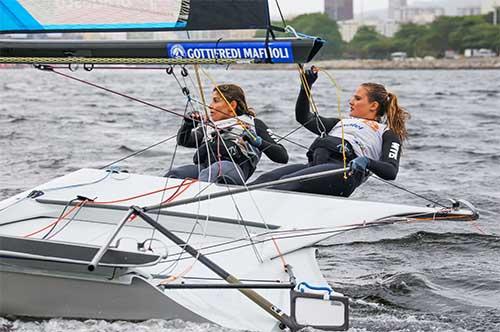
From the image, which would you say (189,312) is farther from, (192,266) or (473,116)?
(473,116)

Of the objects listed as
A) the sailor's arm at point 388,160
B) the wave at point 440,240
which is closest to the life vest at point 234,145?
the sailor's arm at point 388,160

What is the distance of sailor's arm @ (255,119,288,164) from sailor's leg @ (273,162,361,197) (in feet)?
0.77

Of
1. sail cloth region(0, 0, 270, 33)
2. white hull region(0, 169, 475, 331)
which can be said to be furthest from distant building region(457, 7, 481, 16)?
sail cloth region(0, 0, 270, 33)

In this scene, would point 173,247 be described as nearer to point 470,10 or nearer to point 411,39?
point 411,39

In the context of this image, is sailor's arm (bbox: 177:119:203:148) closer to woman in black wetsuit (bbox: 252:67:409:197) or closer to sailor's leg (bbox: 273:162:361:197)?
woman in black wetsuit (bbox: 252:67:409:197)

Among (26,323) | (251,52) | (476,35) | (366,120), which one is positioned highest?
(251,52)

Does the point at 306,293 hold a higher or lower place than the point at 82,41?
lower

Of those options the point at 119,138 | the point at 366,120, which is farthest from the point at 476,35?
the point at 366,120

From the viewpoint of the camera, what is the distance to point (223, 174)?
508 centimetres

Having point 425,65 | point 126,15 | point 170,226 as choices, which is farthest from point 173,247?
point 425,65

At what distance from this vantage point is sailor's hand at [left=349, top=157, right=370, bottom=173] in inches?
180

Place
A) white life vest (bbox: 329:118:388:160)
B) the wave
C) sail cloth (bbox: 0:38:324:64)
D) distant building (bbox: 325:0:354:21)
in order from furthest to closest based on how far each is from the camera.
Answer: distant building (bbox: 325:0:354:21)
the wave
white life vest (bbox: 329:118:388:160)
sail cloth (bbox: 0:38:324:64)

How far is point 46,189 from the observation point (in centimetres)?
519

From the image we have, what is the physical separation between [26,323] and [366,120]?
226 cm
